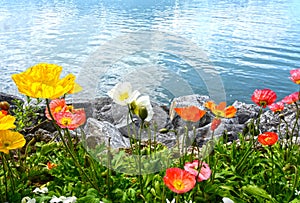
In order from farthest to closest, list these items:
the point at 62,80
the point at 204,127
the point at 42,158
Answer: the point at 204,127
the point at 42,158
the point at 62,80

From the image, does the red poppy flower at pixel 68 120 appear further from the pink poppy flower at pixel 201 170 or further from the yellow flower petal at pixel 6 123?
the pink poppy flower at pixel 201 170

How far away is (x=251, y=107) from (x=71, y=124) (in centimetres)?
255

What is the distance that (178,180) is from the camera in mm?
982

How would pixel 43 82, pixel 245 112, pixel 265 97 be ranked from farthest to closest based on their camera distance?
pixel 245 112 → pixel 265 97 → pixel 43 82

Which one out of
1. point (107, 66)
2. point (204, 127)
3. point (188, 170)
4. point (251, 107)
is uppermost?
point (107, 66)

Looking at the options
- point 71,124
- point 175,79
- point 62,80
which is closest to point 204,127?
point 175,79

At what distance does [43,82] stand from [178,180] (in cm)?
41

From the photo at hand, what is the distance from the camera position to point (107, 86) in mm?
1566

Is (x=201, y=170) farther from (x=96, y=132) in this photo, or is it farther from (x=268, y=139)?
(x=96, y=132)

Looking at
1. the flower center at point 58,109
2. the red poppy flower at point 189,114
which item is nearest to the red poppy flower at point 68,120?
the flower center at point 58,109

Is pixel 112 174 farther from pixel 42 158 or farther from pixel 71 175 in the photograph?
pixel 42 158

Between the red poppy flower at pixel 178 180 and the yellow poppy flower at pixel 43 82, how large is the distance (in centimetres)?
33

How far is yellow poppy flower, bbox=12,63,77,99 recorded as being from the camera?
0.94 m

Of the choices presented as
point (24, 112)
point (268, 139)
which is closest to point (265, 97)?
Answer: point (268, 139)
